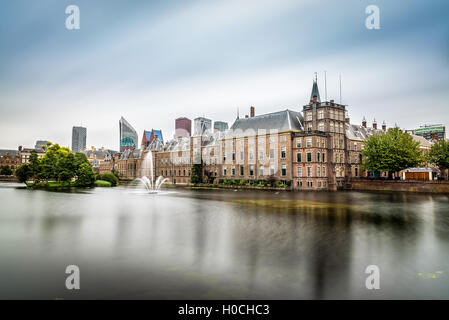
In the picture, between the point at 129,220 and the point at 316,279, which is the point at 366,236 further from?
the point at 129,220

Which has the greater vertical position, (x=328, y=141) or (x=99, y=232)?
(x=328, y=141)

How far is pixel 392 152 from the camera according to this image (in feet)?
178

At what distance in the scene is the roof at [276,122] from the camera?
5900 cm

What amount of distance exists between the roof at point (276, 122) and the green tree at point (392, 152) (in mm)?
14994

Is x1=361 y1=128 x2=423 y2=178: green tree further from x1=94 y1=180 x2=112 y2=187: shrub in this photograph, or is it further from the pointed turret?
x1=94 y1=180 x2=112 y2=187: shrub

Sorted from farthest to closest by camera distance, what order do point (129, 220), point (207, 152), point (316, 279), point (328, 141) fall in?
point (207, 152) < point (328, 141) < point (129, 220) < point (316, 279)

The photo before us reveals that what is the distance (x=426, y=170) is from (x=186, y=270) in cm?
5965

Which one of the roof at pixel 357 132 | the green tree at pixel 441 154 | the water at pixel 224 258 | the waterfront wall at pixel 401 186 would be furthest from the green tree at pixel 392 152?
the water at pixel 224 258

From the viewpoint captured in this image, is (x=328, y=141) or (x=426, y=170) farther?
(x=328, y=141)

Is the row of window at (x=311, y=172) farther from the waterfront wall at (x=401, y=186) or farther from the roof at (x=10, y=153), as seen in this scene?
the roof at (x=10, y=153)

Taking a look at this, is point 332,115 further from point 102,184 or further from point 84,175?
point 84,175
